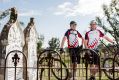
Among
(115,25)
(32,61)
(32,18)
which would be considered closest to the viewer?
(32,61)

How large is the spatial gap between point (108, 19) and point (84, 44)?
27.8m

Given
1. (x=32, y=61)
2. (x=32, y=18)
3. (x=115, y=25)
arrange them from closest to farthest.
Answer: (x=32, y=61) < (x=32, y=18) < (x=115, y=25)

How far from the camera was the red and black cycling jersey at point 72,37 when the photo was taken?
11.2m

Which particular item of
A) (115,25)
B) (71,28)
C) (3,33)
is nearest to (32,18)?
(3,33)

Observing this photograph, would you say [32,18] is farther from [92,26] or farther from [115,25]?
[115,25]

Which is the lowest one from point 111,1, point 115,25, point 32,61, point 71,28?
point 32,61

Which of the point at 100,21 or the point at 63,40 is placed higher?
the point at 100,21

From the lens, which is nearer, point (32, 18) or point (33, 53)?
point (33, 53)

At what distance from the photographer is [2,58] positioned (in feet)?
38.4

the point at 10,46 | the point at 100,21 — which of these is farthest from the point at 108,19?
the point at 10,46

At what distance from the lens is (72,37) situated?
442 inches

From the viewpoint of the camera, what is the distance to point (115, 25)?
37.9 metres

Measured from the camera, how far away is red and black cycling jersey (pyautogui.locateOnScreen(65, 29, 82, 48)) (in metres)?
11.2

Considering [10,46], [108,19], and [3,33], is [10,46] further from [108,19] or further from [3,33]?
[108,19]
